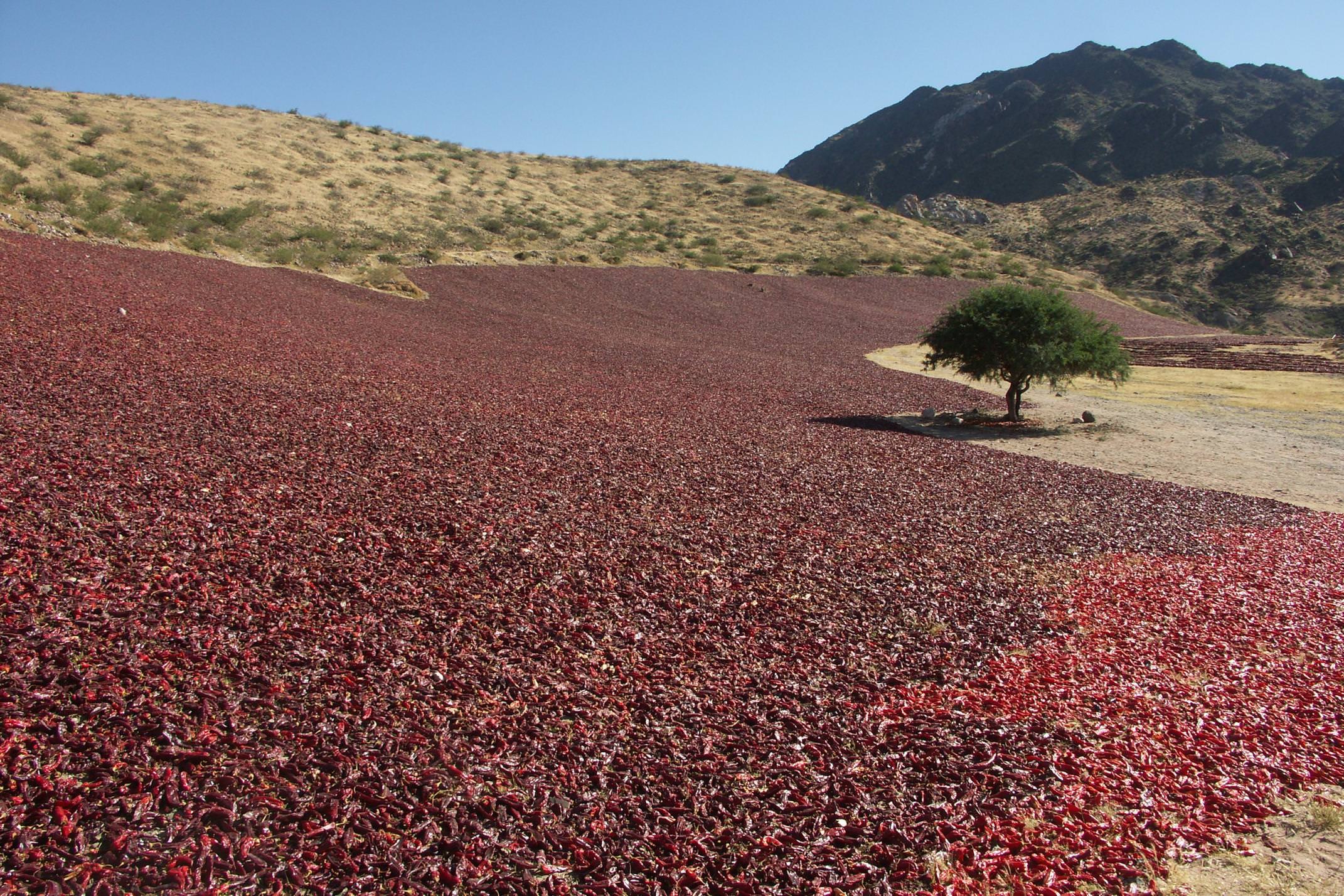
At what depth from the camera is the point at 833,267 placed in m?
44.4

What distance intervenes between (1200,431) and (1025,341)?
14.7 feet

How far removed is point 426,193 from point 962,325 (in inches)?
1314

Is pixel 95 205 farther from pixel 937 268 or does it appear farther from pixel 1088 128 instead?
pixel 1088 128

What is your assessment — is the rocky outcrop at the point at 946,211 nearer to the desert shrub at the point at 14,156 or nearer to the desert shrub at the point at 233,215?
the desert shrub at the point at 233,215

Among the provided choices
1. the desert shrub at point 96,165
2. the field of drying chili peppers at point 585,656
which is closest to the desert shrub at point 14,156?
the desert shrub at point 96,165

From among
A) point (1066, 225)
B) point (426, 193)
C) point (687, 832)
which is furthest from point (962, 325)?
point (1066, 225)

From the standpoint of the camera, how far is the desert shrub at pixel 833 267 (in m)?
43.8

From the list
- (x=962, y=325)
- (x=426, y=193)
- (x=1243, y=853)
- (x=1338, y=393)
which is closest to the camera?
(x=1243, y=853)

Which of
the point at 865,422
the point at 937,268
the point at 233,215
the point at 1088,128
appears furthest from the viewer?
the point at 1088,128

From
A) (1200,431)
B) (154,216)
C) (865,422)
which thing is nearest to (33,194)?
(154,216)

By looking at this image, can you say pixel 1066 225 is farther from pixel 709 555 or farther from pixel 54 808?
pixel 54 808

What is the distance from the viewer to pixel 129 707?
12.7 ft

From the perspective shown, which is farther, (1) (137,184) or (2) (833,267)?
(2) (833,267)

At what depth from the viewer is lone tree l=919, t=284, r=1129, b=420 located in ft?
54.9
